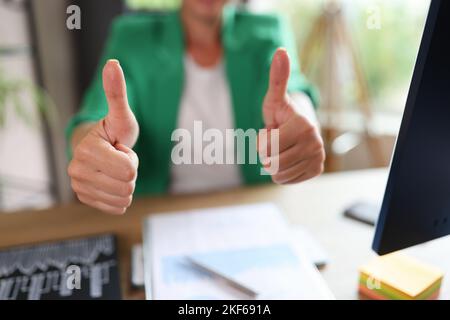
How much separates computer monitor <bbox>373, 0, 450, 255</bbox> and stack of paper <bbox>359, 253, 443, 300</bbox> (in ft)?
0.23

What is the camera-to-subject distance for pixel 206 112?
3.32ft

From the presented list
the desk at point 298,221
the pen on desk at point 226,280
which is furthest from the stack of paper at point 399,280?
the pen on desk at point 226,280

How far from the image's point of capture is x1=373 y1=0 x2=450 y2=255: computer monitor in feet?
1.20

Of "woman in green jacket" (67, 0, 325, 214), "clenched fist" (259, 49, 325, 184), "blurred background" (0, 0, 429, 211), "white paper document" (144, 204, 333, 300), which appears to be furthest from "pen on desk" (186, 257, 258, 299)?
"blurred background" (0, 0, 429, 211)

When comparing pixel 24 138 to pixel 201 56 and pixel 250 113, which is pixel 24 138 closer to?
pixel 201 56

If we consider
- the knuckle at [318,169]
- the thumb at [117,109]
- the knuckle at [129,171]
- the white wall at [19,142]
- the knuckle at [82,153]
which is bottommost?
the white wall at [19,142]

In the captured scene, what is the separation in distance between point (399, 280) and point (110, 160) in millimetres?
378

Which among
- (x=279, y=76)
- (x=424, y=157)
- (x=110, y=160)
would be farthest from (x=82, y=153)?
(x=424, y=157)

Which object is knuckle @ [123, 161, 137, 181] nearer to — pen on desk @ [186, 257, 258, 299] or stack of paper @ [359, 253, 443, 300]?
pen on desk @ [186, 257, 258, 299]

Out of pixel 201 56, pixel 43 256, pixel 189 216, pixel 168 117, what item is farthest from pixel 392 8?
pixel 43 256

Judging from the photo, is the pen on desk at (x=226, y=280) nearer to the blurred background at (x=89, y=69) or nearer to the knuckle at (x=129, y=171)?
the knuckle at (x=129, y=171)

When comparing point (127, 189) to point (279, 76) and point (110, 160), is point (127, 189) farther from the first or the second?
point (279, 76)

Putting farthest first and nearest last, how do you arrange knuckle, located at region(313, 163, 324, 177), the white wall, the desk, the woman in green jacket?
the white wall < the woman in green jacket < the desk < knuckle, located at region(313, 163, 324, 177)

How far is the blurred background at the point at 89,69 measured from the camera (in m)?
1.52
